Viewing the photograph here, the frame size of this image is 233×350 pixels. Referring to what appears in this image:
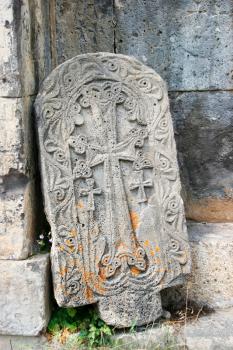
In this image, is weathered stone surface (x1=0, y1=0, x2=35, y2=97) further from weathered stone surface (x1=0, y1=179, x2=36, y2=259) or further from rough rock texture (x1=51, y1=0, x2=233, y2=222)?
rough rock texture (x1=51, y1=0, x2=233, y2=222)

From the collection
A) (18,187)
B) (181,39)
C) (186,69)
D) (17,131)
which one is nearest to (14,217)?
(18,187)

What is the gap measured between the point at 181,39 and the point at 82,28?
0.72 m

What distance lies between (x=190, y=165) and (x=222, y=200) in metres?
0.36

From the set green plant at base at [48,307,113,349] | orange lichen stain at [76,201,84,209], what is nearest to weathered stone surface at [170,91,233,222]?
orange lichen stain at [76,201,84,209]

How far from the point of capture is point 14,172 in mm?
2760

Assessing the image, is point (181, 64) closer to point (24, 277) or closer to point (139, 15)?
point (139, 15)

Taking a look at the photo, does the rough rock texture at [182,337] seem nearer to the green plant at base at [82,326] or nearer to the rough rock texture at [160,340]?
the rough rock texture at [160,340]

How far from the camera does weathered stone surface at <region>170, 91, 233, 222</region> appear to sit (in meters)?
3.51

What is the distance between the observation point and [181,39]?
349cm

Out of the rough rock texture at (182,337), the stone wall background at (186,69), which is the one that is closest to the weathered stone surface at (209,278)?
the stone wall background at (186,69)

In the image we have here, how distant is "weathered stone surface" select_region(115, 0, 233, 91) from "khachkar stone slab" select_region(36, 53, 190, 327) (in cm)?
53

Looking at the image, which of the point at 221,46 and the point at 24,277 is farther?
the point at 221,46

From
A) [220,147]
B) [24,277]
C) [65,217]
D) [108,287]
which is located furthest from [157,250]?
[220,147]

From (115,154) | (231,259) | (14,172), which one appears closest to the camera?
(14,172)
